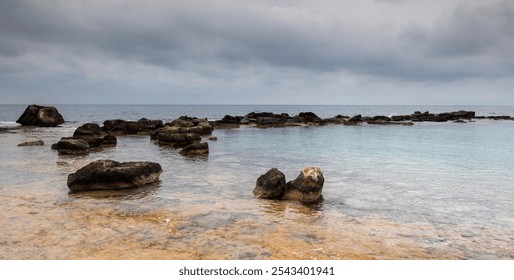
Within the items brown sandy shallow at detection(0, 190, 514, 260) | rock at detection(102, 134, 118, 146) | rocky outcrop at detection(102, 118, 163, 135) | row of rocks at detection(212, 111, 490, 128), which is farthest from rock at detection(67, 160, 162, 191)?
row of rocks at detection(212, 111, 490, 128)

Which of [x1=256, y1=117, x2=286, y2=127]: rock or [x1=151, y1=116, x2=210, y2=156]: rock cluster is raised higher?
[x1=256, y1=117, x2=286, y2=127]: rock

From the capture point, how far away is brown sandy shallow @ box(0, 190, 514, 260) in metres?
6.58

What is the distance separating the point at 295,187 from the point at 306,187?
1.20ft

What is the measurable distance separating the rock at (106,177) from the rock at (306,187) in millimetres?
5357

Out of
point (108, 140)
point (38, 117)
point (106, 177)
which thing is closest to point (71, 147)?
point (108, 140)

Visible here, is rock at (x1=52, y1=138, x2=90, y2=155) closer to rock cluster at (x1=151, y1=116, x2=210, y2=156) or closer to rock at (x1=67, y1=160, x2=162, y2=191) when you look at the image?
rock cluster at (x1=151, y1=116, x2=210, y2=156)

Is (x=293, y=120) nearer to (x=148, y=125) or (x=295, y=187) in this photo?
(x=148, y=125)

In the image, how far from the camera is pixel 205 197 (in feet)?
36.3

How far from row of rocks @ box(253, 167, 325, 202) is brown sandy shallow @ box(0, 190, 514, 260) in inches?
56.6

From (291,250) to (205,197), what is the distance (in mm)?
4928

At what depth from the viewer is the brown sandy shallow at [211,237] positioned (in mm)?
6578

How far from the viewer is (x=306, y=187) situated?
1091 centimetres
